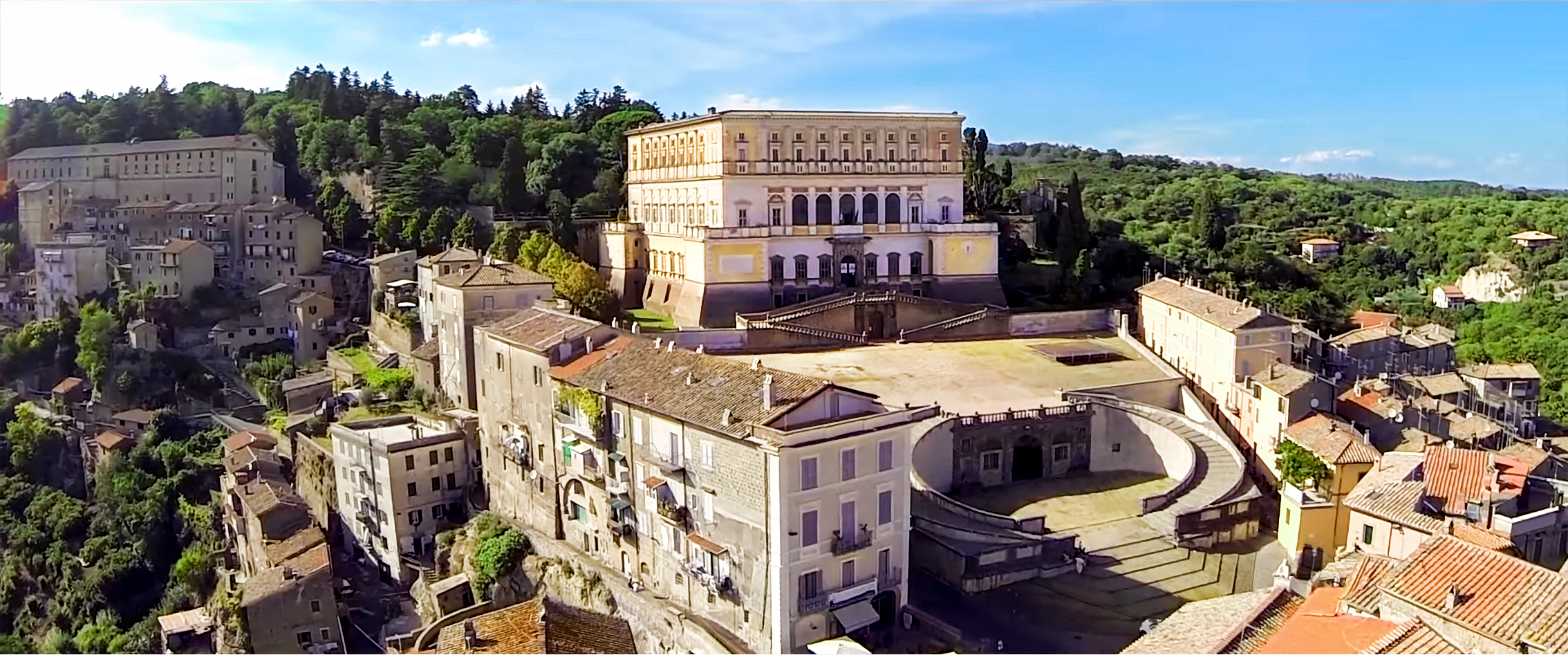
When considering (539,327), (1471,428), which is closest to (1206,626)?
(539,327)

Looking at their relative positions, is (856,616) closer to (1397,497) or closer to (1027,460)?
(1397,497)

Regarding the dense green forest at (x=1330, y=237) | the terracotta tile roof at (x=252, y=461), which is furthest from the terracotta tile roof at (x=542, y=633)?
the dense green forest at (x=1330, y=237)

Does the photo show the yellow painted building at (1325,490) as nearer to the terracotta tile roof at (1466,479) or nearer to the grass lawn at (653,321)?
the terracotta tile roof at (1466,479)

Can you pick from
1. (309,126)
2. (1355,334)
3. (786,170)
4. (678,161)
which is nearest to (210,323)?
(309,126)

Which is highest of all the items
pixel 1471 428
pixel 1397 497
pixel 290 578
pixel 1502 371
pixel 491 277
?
pixel 491 277

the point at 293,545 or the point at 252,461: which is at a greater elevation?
the point at 252,461

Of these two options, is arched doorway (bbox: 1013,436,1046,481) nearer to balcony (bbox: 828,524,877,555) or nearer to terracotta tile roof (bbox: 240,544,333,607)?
balcony (bbox: 828,524,877,555)

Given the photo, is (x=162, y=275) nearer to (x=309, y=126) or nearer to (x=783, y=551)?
(x=309, y=126)
